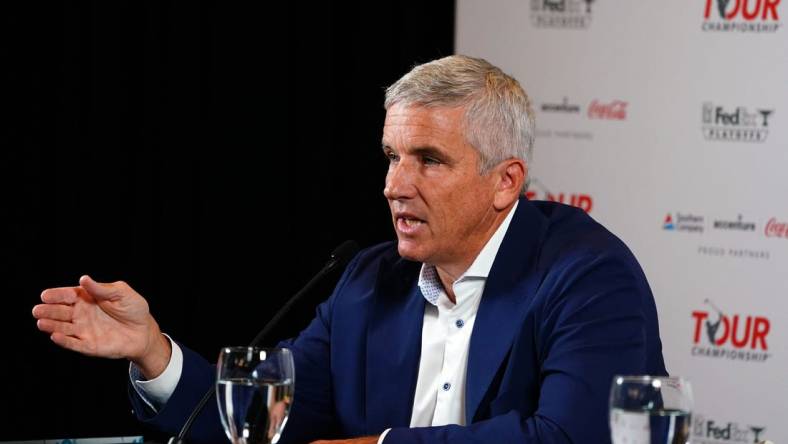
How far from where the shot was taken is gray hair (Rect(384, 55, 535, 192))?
2508mm

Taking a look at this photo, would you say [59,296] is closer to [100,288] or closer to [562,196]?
[100,288]

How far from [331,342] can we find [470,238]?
435 mm

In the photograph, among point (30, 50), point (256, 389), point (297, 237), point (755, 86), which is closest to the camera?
point (256, 389)

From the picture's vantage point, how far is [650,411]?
1.44 meters

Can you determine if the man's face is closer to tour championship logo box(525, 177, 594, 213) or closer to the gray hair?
the gray hair

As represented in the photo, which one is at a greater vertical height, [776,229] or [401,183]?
[401,183]

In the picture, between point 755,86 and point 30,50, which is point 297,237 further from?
point 755,86

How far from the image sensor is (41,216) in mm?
4074

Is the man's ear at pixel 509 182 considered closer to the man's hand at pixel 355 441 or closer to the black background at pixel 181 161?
the man's hand at pixel 355 441

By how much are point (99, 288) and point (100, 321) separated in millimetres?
100

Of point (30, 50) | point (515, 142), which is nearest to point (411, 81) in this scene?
point (515, 142)

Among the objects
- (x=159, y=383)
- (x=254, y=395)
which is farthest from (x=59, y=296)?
(x=254, y=395)

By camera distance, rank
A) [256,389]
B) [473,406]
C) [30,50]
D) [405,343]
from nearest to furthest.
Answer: [256,389], [473,406], [405,343], [30,50]

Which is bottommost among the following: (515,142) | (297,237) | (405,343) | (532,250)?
(297,237)
